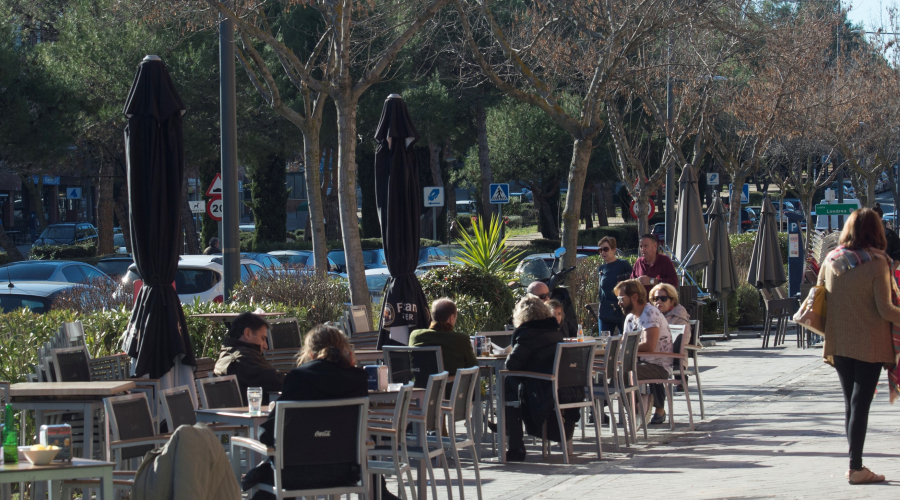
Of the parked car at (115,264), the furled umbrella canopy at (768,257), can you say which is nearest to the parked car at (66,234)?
the parked car at (115,264)

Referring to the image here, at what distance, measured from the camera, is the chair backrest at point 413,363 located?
7715mm

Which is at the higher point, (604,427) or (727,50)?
(727,50)

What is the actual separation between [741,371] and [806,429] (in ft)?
15.8

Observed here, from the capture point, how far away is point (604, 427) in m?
10.1

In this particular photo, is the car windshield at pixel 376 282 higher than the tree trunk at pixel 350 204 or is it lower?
lower

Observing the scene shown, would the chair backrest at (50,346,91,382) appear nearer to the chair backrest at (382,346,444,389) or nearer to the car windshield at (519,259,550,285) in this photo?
the chair backrest at (382,346,444,389)

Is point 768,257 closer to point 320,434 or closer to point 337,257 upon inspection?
point 337,257

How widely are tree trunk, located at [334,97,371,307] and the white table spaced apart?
795 cm

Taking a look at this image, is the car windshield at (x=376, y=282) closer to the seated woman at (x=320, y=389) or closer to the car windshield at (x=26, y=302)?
the car windshield at (x=26, y=302)

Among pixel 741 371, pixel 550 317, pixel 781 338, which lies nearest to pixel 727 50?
pixel 781 338

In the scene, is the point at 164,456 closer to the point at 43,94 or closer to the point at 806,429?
the point at 806,429

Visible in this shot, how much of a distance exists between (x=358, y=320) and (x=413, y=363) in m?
3.56

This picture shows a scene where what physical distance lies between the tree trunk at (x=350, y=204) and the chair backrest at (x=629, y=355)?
4.36 m

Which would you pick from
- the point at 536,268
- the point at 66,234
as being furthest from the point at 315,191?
the point at 66,234
